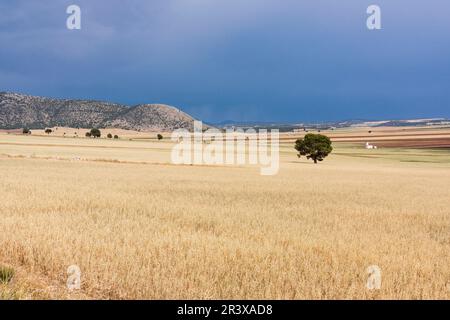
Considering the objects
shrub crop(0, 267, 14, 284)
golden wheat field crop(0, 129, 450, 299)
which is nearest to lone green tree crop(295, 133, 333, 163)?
golden wheat field crop(0, 129, 450, 299)

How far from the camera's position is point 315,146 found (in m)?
76.4

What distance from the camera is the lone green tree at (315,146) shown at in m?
76.2

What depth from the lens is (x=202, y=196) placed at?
24328mm

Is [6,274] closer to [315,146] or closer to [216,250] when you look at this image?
[216,250]

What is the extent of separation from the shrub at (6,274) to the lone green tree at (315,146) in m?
70.8

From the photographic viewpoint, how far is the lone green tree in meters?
76.2

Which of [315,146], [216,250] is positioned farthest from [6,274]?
[315,146]

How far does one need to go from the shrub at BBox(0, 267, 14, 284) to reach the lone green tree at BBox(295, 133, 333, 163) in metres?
70.8

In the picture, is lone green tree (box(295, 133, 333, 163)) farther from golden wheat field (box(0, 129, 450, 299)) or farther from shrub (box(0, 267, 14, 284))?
shrub (box(0, 267, 14, 284))
